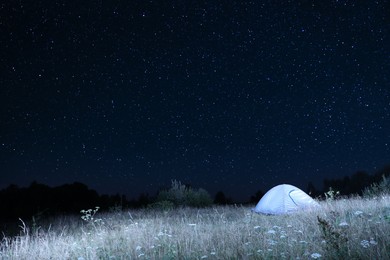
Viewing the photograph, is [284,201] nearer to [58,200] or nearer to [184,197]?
[184,197]

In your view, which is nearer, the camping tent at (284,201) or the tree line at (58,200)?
the camping tent at (284,201)

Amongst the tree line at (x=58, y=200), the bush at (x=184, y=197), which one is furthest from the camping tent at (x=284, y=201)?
the bush at (x=184, y=197)

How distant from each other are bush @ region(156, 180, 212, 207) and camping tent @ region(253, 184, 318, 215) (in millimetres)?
4560

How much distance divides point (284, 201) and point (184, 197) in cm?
628

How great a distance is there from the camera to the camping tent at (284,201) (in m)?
13.2

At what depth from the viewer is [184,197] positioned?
18.1 m

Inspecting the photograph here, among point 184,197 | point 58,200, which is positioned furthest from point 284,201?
point 58,200

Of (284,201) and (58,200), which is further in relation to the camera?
(58,200)

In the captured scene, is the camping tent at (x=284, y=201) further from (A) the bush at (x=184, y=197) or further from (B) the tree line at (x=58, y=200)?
(A) the bush at (x=184, y=197)

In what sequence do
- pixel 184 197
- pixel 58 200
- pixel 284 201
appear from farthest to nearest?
pixel 58 200, pixel 184 197, pixel 284 201

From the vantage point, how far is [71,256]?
5.67 metres

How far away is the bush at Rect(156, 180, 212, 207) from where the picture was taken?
17.9 metres

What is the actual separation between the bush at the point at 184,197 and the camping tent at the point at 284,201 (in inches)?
180

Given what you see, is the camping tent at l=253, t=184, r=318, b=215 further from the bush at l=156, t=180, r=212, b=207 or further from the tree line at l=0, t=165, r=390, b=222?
the bush at l=156, t=180, r=212, b=207
